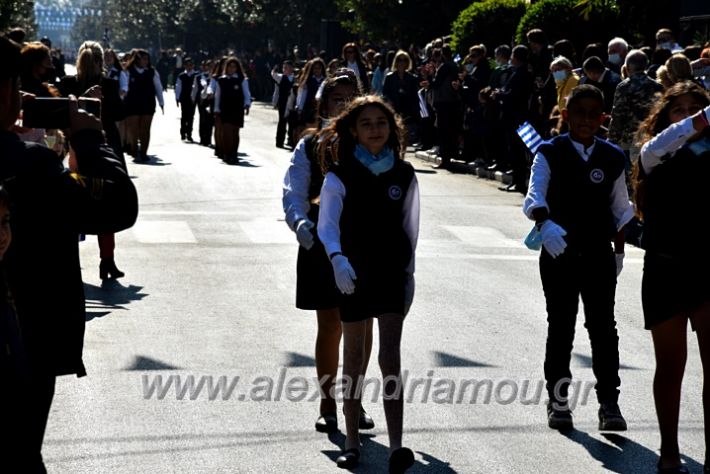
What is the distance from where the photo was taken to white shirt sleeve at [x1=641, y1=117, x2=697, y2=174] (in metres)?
5.98

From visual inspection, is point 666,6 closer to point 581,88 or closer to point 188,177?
point 188,177

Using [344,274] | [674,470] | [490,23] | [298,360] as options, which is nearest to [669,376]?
[674,470]

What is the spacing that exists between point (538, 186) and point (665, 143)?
954 millimetres

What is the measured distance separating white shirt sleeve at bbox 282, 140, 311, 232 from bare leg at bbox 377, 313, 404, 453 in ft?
2.82

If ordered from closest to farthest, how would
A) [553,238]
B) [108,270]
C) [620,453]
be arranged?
[620,453], [553,238], [108,270]

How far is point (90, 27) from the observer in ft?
575

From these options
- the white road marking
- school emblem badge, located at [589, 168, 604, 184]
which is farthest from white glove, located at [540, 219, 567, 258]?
the white road marking

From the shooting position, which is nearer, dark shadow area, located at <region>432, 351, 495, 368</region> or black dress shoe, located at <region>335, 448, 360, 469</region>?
black dress shoe, located at <region>335, 448, 360, 469</region>

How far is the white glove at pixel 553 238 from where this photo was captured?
667 cm

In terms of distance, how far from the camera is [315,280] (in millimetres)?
6766

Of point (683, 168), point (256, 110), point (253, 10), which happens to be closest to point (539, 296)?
point (683, 168)

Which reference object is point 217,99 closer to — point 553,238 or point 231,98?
point 231,98

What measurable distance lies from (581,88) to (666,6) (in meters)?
15.8

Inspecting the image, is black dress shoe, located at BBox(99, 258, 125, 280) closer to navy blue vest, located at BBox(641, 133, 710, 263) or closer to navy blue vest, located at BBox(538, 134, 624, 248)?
navy blue vest, located at BBox(538, 134, 624, 248)
